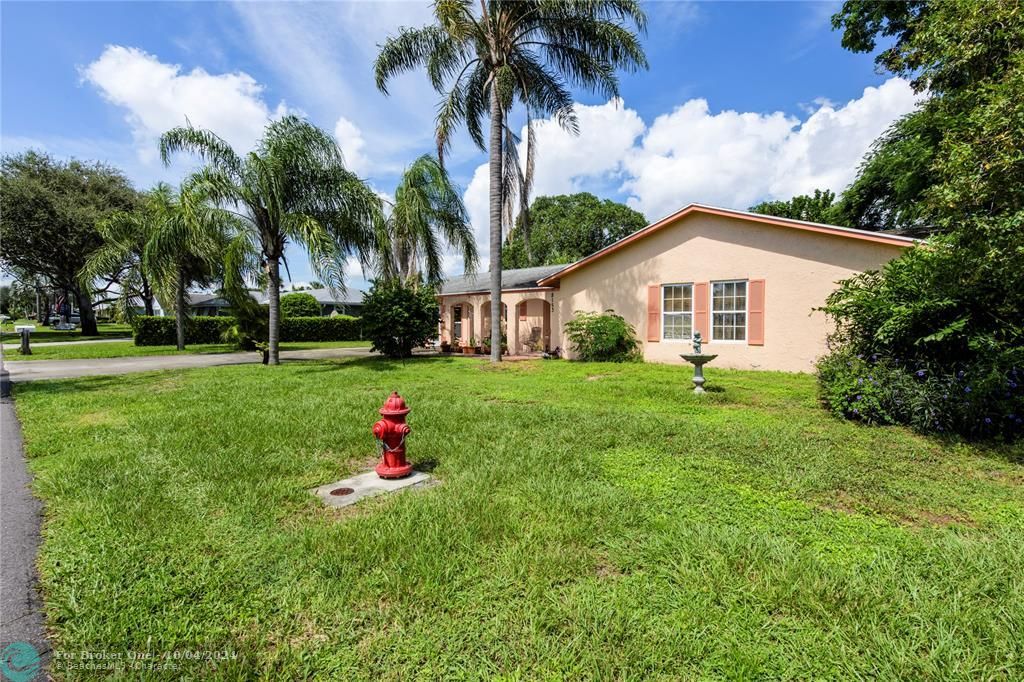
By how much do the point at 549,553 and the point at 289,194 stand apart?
43.4ft

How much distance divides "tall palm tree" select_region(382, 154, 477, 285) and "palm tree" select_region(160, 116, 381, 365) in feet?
3.50

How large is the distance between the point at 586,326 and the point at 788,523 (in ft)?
35.6

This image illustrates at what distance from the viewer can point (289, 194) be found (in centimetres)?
1281

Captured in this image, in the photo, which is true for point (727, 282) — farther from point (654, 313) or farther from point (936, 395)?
point (936, 395)

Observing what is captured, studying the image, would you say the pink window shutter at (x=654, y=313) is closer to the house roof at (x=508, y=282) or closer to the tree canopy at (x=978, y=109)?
the house roof at (x=508, y=282)

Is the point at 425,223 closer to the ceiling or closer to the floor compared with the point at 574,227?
closer to the floor

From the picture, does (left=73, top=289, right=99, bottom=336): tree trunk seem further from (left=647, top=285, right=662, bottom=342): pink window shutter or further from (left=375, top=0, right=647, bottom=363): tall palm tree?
(left=647, top=285, right=662, bottom=342): pink window shutter

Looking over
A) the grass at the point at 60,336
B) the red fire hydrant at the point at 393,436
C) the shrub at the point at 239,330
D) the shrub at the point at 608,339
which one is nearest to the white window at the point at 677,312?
the shrub at the point at 608,339

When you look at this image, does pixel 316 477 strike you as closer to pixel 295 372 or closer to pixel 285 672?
pixel 285 672

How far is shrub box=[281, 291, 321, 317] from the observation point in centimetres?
3203

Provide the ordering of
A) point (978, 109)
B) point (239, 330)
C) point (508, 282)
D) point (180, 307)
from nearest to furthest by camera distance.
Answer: point (978, 109) < point (239, 330) < point (508, 282) < point (180, 307)

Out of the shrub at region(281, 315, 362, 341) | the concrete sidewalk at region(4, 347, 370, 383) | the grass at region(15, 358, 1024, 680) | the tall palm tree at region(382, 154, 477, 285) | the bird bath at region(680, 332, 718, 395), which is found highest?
the tall palm tree at region(382, 154, 477, 285)

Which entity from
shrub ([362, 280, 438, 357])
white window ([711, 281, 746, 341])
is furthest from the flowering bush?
shrub ([362, 280, 438, 357])

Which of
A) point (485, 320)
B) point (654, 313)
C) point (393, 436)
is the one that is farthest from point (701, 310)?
point (393, 436)
